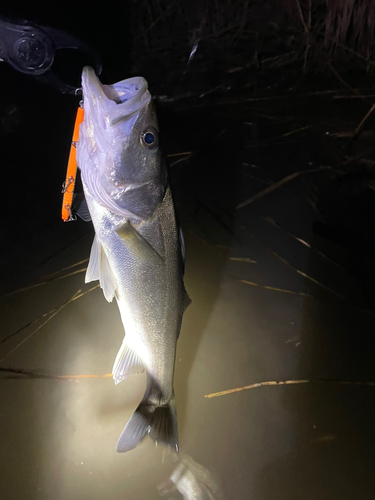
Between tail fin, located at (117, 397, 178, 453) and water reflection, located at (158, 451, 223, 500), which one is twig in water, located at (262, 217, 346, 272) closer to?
tail fin, located at (117, 397, 178, 453)

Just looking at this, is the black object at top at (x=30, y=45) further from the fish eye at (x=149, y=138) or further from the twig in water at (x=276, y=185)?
the twig in water at (x=276, y=185)

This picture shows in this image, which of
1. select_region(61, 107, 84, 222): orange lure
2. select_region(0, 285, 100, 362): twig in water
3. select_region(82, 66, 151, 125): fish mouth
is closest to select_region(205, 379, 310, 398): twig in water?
select_region(0, 285, 100, 362): twig in water

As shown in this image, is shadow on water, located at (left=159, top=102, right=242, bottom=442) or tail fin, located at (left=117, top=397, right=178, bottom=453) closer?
tail fin, located at (left=117, top=397, right=178, bottom=453)

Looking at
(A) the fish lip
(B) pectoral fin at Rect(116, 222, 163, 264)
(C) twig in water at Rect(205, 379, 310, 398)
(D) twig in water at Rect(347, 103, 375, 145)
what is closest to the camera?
(A) the fish lip

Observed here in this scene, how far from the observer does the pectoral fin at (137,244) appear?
762 mm

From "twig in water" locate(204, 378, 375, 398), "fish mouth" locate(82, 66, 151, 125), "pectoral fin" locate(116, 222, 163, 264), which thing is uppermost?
"fish mouth" locate(82, 66, 151, 125)

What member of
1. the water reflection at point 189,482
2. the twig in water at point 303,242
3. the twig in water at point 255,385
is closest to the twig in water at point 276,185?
the twig in water at point 303,242

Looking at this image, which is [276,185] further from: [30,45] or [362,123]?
[30,45]

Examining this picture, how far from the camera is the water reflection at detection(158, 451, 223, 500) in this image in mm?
1209

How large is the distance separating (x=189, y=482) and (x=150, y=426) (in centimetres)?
47

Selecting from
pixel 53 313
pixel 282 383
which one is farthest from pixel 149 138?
pixel 282 383

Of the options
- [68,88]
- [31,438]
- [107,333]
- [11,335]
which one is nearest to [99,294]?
[107,333]

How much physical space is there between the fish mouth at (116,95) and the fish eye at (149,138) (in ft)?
0.17

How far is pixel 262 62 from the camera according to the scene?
1364mm
